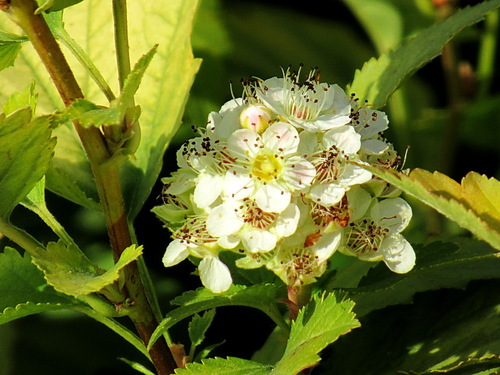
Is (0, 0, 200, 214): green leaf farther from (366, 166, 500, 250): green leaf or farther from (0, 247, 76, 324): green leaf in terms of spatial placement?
(366, 166, 500, 250): green leaf

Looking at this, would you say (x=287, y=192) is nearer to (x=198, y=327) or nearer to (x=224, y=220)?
(x=224, y=220)

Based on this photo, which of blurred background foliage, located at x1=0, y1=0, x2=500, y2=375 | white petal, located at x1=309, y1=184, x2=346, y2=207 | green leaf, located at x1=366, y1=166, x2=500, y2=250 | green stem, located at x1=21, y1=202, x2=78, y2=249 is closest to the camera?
green leaf, located at x1=366, y1=166, x2=500, y2=250

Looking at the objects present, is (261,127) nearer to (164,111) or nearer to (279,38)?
(164,111)

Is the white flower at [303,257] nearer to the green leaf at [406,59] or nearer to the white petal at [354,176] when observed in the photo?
the white petal at [354,176]

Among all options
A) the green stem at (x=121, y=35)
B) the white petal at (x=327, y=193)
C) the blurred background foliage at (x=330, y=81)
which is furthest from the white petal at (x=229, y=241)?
the blurred background foliage at (x=330, y=81)

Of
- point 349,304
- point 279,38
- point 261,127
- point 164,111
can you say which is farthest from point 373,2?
point 349,304

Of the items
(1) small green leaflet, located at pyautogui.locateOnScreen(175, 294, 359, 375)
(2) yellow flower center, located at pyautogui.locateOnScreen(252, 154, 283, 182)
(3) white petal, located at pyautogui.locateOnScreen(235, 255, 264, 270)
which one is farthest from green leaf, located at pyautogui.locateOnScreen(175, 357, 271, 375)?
(2) yellow flower center, located at pyautogui.locateOnScreen(252, 154, 283, 182)
